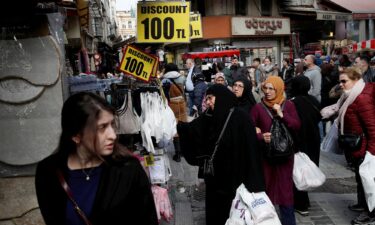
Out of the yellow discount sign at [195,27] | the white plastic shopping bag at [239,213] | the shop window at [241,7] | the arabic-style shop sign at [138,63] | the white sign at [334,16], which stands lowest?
the white plastic shopping bag at [239,213]

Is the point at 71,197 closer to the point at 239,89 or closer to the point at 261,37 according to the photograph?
the point at 239,89

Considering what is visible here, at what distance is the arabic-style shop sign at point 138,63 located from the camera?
603 centimetres

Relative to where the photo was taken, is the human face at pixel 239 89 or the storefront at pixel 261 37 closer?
the human face at pixel 239 89

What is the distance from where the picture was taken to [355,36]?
26734 mm

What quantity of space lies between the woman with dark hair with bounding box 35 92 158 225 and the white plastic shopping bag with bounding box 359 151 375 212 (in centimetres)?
332

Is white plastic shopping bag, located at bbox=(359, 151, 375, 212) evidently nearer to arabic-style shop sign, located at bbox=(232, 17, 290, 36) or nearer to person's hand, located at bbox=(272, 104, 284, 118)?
person's hand, located at bbox=(272, 104, 284, 118)

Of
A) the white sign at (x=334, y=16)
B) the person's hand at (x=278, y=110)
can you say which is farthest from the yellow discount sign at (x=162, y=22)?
the white sign at (x=334, y=16)

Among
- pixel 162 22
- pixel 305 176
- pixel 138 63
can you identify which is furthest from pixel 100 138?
pixel 162 22

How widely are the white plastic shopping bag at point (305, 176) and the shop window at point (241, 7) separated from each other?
22.7 m

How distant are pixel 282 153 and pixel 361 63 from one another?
15.2 feet

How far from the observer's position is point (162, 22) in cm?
644

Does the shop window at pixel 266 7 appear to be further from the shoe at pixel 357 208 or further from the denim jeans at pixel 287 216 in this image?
the denim jeans at pixel 287 216

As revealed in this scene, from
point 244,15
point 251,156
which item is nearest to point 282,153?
point 251,156

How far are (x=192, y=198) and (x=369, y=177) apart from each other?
284 cm
